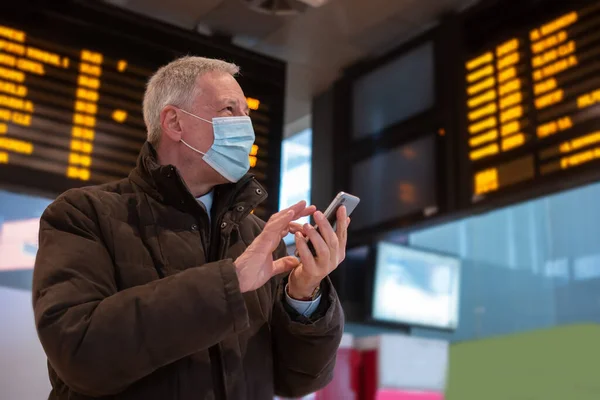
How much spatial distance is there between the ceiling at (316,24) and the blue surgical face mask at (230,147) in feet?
7.36

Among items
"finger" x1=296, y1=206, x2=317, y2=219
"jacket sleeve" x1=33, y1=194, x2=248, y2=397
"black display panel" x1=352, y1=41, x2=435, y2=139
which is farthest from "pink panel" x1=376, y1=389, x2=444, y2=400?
"jacket sleeve" x1=33, y1=194, x2=248, y2=397

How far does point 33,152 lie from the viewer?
2912 mm

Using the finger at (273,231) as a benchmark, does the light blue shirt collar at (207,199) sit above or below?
above

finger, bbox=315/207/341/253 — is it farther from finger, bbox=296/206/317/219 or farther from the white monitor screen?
the white monitor screen

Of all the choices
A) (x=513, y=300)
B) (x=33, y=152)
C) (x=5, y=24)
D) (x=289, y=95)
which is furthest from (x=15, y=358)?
(x=513, y=300)

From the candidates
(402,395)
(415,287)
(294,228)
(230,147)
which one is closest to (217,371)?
(294,228)

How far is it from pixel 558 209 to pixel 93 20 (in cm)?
323

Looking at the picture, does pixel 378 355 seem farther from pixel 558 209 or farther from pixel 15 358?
pixel 558 209

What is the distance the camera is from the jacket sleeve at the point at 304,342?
1211 mm

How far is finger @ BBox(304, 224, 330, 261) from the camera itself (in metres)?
1.13

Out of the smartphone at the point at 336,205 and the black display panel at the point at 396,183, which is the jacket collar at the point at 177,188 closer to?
the smartphone at the point at 336,205

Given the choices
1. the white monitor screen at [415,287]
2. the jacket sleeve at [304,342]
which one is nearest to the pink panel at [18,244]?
the jacket sleeve at [304,342]

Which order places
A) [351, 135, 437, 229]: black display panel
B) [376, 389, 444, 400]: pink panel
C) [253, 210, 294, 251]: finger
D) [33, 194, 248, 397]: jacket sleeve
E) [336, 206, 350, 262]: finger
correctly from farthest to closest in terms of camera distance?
[351, 135, 437, 229]: black display panel < [376, 389, 444, 400]: pink panel < [336, 206, 350, 262]: finger < [253, 210, 294, 251]: finger < [33, 194, 248, 397]: jacket sleeve

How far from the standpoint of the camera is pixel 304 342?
1.22 meters
